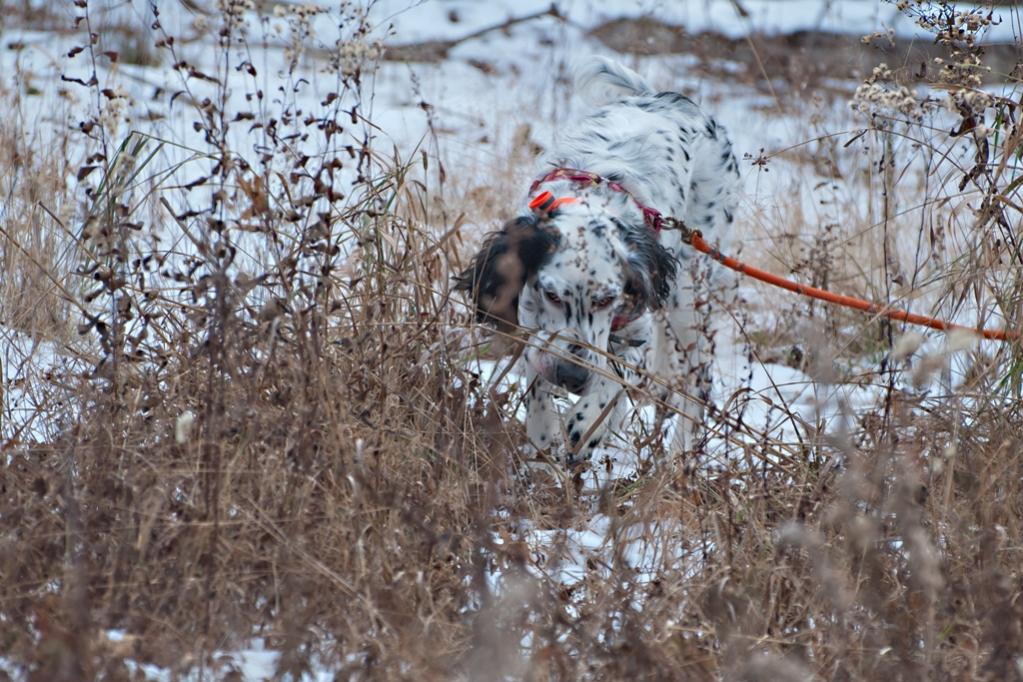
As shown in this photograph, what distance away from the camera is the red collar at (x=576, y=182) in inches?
149

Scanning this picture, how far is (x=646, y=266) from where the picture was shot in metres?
3.81

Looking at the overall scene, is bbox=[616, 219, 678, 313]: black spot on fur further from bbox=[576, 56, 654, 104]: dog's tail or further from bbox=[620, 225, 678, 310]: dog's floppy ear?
bbox=[576, 56, 654, 104]: dog's tail

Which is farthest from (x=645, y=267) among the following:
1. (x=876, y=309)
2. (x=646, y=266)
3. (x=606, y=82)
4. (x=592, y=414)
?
(x=606, y=82)

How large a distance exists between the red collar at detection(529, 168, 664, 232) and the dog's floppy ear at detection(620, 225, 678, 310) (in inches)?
1.9

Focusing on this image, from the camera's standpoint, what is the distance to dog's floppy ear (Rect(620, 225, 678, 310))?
12.4 ft

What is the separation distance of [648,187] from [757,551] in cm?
198

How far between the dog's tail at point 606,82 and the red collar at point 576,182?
2.98 feet

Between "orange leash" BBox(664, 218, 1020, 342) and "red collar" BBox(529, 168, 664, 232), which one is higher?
"red collar" BBox(529, 168, 664, 232)

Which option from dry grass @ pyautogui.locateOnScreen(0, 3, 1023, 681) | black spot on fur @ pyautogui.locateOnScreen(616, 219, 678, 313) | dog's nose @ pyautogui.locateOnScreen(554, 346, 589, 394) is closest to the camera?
dry grass @ pyautogui.locateOnScreen(0, 3, 1023, 681)

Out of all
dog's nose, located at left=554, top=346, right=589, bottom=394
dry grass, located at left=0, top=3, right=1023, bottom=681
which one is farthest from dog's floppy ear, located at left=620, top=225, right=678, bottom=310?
dry grass, located at left=0, top=3, right=1023, bottom=681

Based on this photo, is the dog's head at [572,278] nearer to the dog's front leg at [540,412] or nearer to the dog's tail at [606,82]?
the dog's front leg at [540,412]

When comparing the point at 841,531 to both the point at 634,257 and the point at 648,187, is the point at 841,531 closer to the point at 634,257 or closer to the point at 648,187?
the point at 634,257

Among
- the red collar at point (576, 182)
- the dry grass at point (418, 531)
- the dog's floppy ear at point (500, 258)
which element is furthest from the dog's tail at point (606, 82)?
the dry grass at point (418, 531)

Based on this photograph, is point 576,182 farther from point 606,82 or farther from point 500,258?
point 606,82
